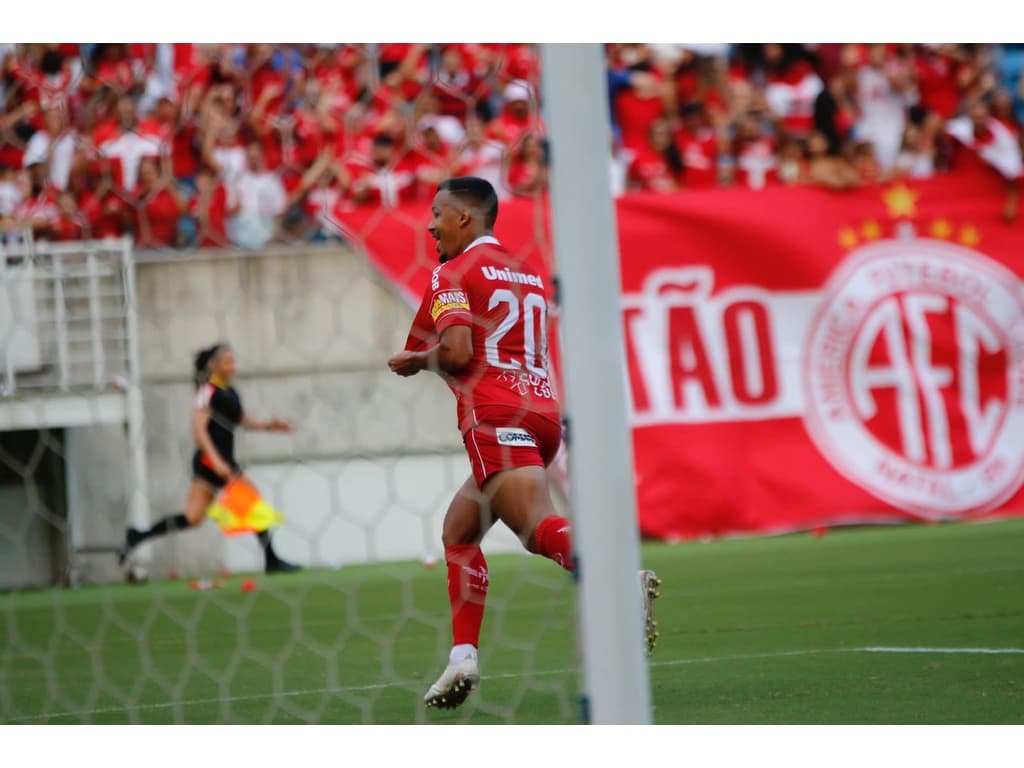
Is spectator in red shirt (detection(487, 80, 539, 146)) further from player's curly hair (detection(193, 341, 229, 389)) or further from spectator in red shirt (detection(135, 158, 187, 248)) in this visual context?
player's curly hair (detection(193, 341, 229, 389))

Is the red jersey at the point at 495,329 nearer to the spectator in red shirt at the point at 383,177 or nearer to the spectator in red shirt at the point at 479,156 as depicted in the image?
the spectator in red shirt at the point at 479,156

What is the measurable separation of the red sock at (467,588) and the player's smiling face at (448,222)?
0.87 m

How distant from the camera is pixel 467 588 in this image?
417 cm

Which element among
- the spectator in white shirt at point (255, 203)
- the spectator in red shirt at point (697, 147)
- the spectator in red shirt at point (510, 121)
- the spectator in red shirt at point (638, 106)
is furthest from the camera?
the spectator in red shirt at point (697, 147)

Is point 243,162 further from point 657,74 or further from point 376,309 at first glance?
point 657,74

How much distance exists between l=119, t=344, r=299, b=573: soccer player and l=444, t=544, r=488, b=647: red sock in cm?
430

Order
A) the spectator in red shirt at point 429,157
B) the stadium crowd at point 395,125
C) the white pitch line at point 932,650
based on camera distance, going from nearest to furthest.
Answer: the white pitch line at point 932,650
the stadium crowd at point 395,125
the spectator in red shirt at point 429,157

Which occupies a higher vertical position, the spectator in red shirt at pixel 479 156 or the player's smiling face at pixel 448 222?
the spectator in red shirt at pixel 479 156

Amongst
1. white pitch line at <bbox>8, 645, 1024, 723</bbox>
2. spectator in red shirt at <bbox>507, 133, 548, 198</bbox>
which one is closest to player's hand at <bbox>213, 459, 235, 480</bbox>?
spectator in red shirt at <bbox>507, 133, 548, 198</bbox>

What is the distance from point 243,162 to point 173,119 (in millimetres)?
478

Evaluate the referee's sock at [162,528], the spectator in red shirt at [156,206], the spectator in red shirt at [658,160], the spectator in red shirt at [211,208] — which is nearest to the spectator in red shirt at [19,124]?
the spectator in red shirt at [156,206]

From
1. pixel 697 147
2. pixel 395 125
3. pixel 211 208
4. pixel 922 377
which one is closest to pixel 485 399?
pixel 211 208

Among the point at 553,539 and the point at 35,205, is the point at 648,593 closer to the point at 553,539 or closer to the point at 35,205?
the point at 553,539

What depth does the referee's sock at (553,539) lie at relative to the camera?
3.97m
